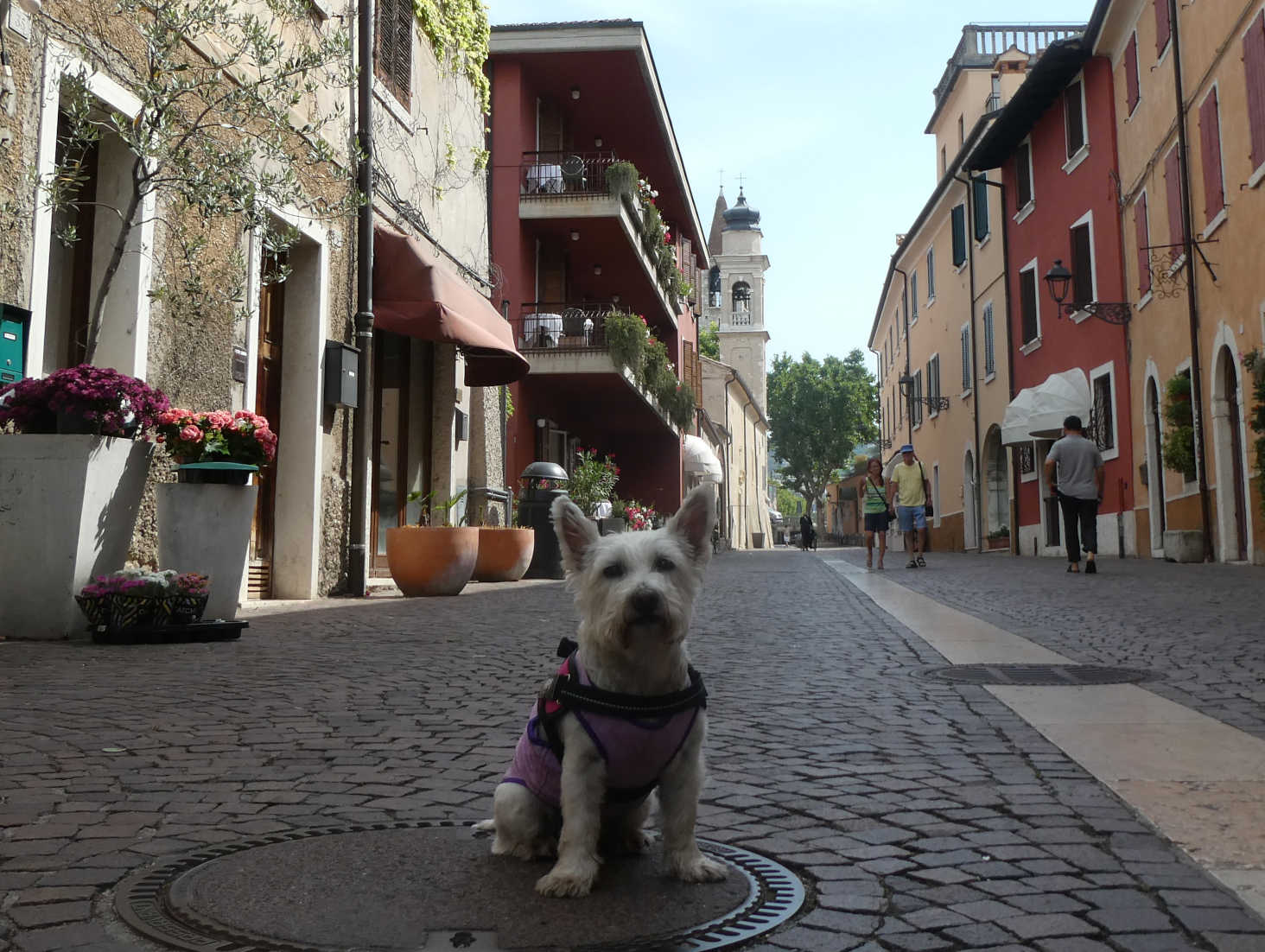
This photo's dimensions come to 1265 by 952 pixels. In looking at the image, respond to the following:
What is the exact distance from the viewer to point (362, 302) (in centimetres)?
1248

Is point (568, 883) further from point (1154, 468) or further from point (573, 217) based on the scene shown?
point (573, 217)

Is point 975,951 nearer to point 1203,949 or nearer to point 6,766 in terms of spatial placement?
point 1203,949

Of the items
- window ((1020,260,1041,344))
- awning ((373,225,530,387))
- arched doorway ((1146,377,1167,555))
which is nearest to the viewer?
awning ((373,225,530,387))

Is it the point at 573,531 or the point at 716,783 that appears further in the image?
the point at 716,783

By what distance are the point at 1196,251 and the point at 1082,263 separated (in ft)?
21.6

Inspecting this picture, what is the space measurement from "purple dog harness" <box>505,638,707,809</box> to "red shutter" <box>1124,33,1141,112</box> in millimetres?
20001

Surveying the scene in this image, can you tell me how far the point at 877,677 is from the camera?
591cm

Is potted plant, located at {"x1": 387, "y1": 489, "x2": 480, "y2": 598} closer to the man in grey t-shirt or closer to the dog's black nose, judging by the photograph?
the man in grey t-shirt

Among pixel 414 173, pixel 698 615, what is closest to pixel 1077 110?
pixel 414 173

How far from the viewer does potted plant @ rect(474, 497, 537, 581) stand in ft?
47.9

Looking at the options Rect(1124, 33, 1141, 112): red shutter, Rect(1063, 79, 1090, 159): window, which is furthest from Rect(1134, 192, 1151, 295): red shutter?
Rect(1063, 79, 1090, 159): window

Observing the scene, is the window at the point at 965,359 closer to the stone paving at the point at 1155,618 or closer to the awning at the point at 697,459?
the awning at the point at 697,459

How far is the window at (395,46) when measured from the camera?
541 inches

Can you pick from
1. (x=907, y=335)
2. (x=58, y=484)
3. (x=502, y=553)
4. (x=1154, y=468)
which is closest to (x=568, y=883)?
(x=58, y=484)
